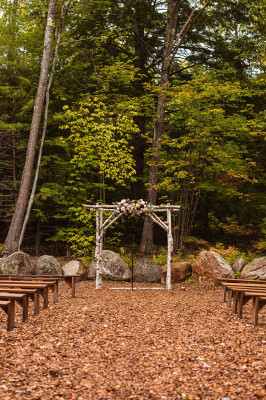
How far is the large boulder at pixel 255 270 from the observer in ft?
31.7

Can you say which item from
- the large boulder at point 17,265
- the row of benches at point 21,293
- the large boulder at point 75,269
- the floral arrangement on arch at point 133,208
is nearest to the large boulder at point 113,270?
the large boulder at point 75,269

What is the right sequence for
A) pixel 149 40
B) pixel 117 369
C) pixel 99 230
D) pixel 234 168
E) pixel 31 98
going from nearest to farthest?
pixel 117 369
pixel 99 230
pixel 234 168
pixel 31 98
pixel 149 40

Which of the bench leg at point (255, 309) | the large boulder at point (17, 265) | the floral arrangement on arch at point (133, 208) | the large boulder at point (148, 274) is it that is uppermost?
the floral arrangement on arch at point (133, 208)

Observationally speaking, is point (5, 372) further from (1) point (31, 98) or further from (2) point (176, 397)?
(1) point (31, 98)

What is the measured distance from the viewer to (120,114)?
13109 millimetres

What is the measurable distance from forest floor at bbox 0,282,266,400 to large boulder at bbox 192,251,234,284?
3.10 metres

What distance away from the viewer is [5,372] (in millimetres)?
3342

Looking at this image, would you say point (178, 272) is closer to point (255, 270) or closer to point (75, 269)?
point (255, 270)

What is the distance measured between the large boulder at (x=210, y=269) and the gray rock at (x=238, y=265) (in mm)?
648

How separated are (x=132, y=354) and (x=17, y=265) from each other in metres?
6.49

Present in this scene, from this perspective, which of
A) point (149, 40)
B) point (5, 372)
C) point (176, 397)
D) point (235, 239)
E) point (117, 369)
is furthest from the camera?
point (235, 239)

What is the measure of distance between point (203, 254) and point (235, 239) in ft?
23.6

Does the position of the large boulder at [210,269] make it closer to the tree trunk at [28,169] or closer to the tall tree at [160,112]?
the tall tree at [160,112]

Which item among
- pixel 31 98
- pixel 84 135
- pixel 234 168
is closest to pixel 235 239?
pixel 234 168
